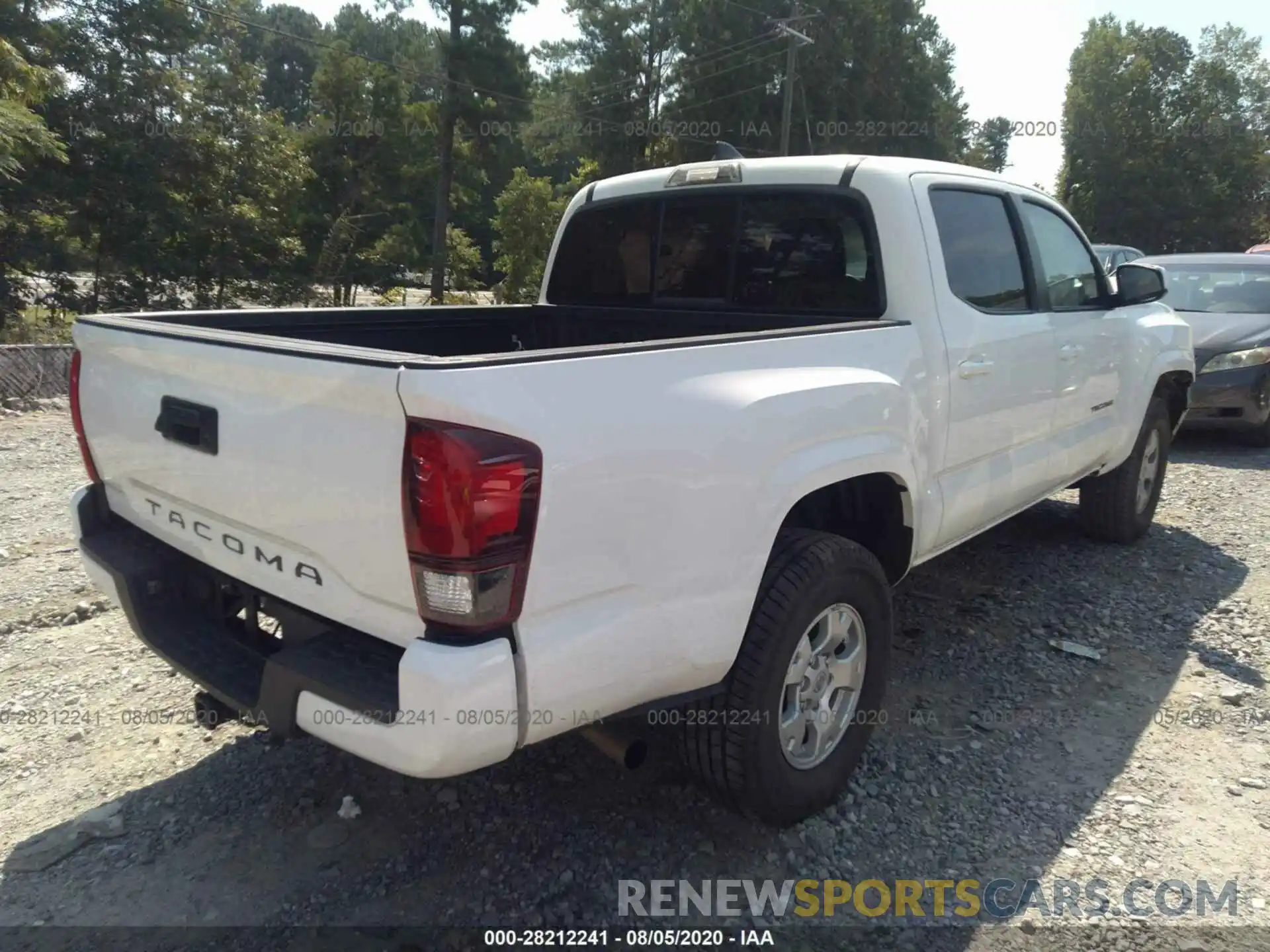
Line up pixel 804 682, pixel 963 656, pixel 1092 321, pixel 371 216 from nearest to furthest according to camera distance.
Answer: pixel 804 682 → pixel 963 656 → pixel 1092 321 → pixel 371 216

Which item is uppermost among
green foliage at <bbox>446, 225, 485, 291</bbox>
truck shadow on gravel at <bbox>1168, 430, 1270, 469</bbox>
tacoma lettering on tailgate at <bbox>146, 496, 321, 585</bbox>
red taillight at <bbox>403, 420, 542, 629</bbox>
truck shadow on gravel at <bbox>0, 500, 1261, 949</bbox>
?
green foliage at <bbox>446, 225, 485, 291</bbox>

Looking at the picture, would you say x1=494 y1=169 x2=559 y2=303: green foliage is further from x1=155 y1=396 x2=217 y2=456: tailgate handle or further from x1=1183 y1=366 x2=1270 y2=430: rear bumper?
x1=155 y1=396 x2=217 y2=456: tailgate handle

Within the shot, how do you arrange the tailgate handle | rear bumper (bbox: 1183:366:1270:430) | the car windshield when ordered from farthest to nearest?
the car windshield, rear bumper (bbox: 1183:366:1270:430), the tailgate handle

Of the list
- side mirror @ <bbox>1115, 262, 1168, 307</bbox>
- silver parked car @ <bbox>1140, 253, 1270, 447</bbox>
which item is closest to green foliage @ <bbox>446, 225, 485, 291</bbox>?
silver parked car @ <bbox>1140, 253, 1270, 447</bbox>

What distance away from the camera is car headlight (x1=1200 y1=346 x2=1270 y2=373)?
807cm

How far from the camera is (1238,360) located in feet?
26.6

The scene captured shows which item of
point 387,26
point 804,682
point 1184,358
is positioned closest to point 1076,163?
point 387,26

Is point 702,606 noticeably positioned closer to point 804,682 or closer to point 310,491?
point 804,682

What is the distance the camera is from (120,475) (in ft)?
9.04

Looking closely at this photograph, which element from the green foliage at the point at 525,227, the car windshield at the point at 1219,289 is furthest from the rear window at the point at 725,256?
the green foliage at the point at 525,227

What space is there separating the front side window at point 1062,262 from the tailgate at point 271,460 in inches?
128

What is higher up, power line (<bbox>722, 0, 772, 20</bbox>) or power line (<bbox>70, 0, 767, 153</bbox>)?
power line (<bbox>722, 0, 772, 20</bbox>)

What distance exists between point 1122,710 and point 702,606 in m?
2.30

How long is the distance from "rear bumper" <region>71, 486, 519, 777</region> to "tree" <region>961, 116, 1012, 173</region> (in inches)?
1595
